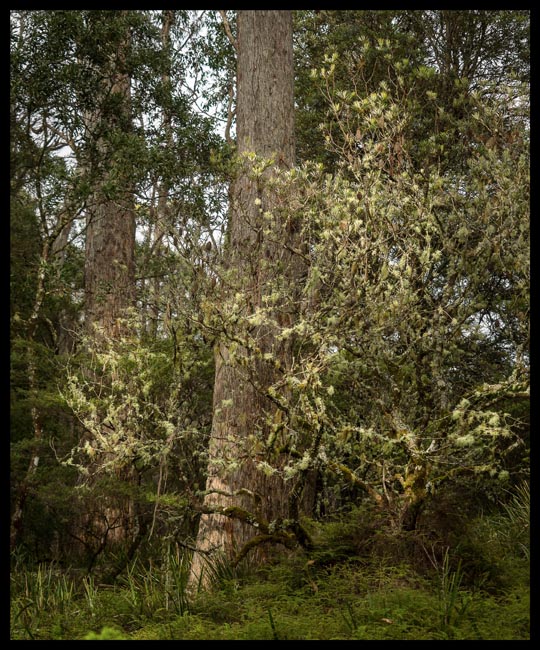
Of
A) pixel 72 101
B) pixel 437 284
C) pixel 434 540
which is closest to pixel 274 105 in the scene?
pixel 437 284

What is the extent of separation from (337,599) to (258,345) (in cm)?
256

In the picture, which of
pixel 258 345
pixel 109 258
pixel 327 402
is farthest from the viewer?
pixel 109 258

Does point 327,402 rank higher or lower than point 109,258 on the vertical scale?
lower

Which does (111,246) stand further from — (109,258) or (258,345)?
(258,345)

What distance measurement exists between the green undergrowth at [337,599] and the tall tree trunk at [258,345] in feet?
1.26

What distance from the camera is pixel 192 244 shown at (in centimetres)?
584

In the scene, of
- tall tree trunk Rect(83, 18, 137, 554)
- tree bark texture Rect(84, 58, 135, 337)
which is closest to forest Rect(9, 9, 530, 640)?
tall tree trunk Rect(83, 18, 137, 554)

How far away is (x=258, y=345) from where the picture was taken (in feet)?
23.2

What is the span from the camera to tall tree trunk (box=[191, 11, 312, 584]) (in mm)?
6016

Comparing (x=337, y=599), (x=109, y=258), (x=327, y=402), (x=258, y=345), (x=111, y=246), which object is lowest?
(x=337, y=599)

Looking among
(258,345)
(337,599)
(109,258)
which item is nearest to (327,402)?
(258,345)

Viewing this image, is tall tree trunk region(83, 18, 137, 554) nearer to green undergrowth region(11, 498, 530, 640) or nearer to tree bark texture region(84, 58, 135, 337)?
tree bark texture region(84, 58, 135, 337)

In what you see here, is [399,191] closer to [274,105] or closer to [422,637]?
[274,105]
